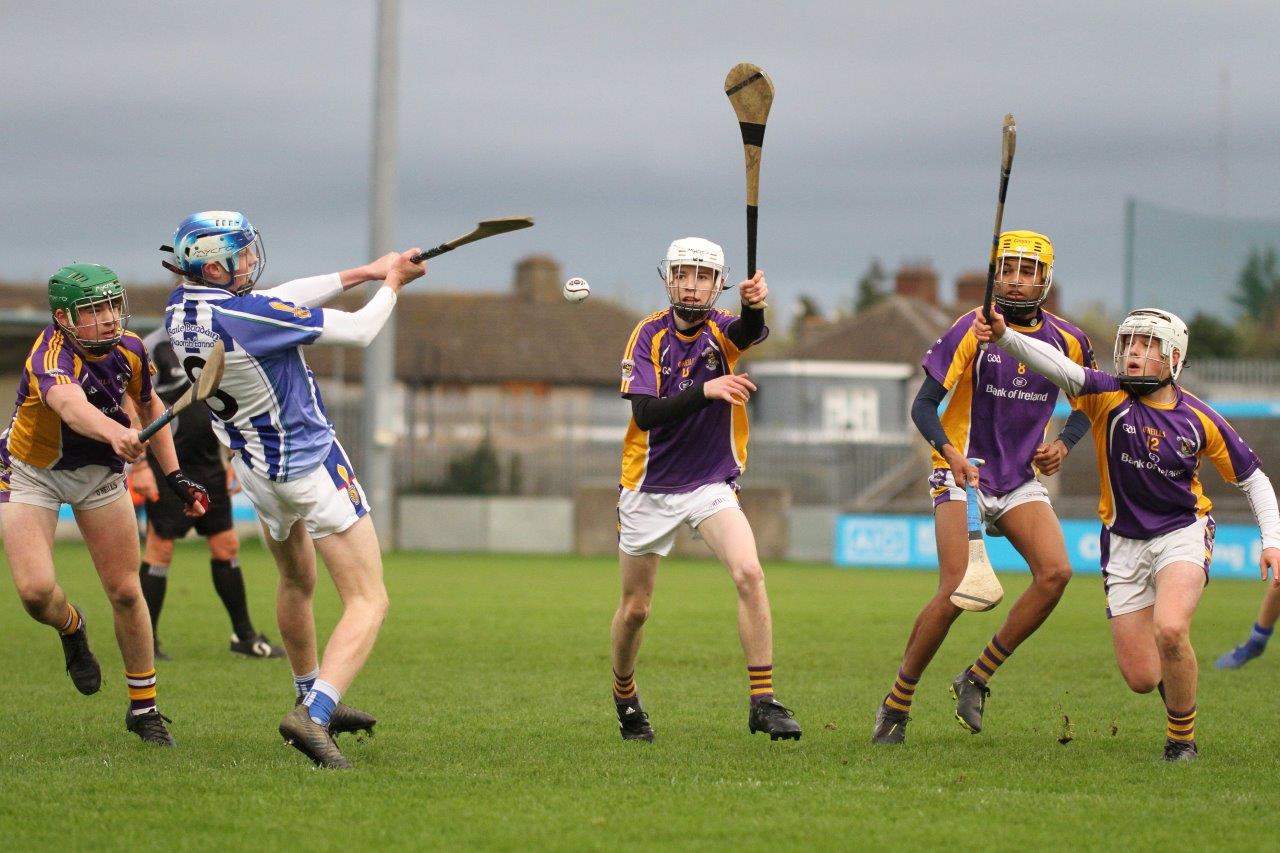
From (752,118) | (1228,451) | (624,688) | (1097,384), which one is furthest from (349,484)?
(1228,451)

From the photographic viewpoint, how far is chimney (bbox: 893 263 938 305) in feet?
190

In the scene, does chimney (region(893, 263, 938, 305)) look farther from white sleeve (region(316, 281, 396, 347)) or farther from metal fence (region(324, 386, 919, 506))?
white sleeve (region(316, 281, 396, 347))

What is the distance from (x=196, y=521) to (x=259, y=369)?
15.3 feet

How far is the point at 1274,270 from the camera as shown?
32.9 meters

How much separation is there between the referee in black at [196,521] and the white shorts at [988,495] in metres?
5.32

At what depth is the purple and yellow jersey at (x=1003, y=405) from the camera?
7.59m

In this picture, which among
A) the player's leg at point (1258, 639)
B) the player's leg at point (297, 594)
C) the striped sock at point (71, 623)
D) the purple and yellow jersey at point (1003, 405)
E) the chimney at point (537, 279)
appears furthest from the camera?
the chimney at point (537, 279)

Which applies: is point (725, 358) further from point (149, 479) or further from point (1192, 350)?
point (1192, 350)

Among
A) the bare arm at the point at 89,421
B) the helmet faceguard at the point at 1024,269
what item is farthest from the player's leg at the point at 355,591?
the helmet faceguard at the point at 1024,269

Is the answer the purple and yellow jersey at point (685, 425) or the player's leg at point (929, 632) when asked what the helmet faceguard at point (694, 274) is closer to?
the purple and yellow jersey at point (685, 425)

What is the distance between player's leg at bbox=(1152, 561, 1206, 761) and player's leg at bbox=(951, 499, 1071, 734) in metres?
0.54

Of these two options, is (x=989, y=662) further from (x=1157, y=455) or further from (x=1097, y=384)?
(x=1097, y=384)

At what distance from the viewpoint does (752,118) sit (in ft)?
23.1

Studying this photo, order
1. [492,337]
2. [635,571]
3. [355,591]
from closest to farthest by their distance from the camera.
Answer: [355,591] → [635,571] → [492,337]
